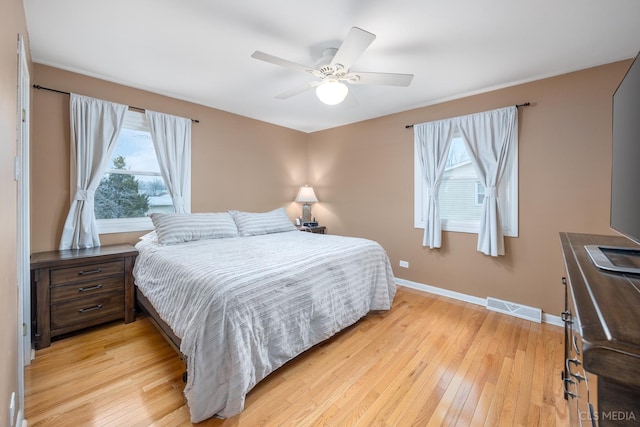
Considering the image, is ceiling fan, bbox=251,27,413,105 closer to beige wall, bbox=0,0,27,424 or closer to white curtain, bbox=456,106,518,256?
beige wall, bbox=0,0,27,424

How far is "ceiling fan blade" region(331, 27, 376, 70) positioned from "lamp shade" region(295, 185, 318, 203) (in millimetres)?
2759

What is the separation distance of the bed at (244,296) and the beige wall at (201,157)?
2.72 feet

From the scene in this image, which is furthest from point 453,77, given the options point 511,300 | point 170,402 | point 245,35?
point 170,402

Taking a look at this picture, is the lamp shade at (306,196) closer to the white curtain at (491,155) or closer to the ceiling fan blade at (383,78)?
the white curtain at (491,155)

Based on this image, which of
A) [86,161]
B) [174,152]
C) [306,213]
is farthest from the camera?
[306,213]

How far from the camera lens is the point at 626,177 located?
40.6 inches

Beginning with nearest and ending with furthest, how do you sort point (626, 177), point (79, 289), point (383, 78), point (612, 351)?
1. point (612, 351)
2. point (626, 177)
3. point (383, 78)
4. point (79, 289)

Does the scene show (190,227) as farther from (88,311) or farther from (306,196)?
(306,196)

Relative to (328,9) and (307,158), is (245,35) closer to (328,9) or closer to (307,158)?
(328,9)

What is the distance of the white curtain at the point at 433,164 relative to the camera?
3.31 meters

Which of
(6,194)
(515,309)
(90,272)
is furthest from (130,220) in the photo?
(515,309)

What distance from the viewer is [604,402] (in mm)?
400

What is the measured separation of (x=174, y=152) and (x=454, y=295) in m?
3.92

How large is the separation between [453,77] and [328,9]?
64.4 inches
